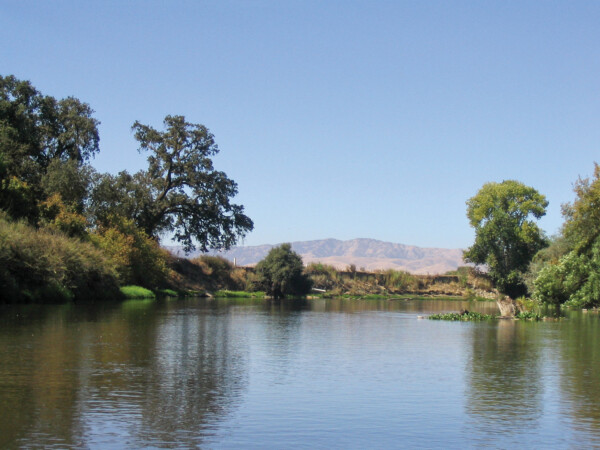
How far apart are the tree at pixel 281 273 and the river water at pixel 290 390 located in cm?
4500

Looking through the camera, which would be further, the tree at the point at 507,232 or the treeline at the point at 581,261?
the tree at the point at 507,232

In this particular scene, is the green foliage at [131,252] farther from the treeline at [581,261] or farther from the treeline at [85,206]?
the treeline at [581,261]

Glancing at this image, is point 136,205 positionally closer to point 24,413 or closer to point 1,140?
point 1,140

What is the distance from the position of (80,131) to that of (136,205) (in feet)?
28.4

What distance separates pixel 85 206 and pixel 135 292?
8.63 metres

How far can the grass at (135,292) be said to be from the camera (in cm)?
5357

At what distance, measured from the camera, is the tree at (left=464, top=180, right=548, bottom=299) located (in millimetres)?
73688

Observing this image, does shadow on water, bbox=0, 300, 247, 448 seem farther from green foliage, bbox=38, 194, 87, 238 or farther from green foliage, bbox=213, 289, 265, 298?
Result: green foliage, bbox=213, 289, 265, 298

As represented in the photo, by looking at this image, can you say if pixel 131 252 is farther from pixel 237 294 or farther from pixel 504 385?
pixel 504 385

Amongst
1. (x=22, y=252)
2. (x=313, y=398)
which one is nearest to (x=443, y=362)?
(x=313, y=398)

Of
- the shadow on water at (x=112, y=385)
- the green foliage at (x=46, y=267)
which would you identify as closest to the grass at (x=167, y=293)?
the green foliage at (x=46, y=267)

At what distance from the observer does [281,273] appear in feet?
224

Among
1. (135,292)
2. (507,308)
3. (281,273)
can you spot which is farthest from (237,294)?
(507,308)

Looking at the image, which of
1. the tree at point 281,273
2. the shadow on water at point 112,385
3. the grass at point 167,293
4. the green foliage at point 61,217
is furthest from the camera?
the tree at point 281,273
